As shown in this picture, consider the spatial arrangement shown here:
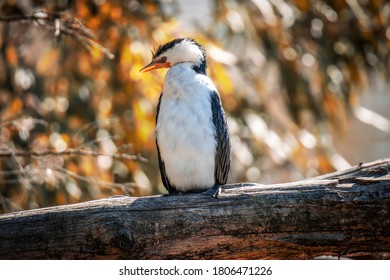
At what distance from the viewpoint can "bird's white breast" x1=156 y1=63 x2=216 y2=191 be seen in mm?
3781

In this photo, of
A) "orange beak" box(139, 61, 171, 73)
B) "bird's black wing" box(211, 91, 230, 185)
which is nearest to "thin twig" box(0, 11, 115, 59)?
"orange beak" box(139, 61, 171, 73)

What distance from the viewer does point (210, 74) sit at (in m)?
6.17

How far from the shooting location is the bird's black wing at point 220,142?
3896mm

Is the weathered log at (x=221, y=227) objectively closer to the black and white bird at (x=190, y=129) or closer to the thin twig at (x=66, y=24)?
the black and white bird at (x=190, y=129)

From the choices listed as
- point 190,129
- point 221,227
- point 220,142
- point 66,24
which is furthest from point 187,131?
point 66,24

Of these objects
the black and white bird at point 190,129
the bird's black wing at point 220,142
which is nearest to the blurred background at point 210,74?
the black and white bird at point 190,129

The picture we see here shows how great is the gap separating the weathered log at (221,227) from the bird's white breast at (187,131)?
0.54 m

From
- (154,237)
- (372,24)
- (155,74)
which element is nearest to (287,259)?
(154,237)

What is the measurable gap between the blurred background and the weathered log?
7.22 feet

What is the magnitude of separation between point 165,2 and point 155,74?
3.94 ft

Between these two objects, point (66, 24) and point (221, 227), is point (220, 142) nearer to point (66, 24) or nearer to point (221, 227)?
point (221, 227)

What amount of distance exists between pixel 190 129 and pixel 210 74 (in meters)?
2.46

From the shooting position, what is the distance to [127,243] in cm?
314

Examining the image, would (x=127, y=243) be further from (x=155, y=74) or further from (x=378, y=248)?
(x=155, y=74)
